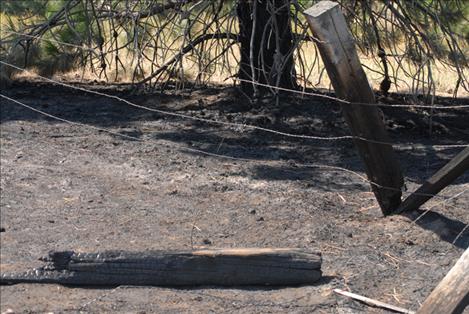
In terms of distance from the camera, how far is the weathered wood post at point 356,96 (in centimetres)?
488

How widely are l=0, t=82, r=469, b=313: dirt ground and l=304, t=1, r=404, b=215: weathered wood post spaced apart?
0.28 m

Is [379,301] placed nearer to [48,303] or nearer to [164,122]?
[48,303]

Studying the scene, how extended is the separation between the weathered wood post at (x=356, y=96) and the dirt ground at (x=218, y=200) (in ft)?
0.91

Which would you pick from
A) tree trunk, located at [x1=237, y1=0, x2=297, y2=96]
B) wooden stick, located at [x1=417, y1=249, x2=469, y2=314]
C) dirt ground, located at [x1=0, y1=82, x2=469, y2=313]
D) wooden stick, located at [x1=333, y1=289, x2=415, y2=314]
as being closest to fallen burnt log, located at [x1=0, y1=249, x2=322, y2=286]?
dirt ground, located at [x1=0, y1=82, x2=469, y2=313]

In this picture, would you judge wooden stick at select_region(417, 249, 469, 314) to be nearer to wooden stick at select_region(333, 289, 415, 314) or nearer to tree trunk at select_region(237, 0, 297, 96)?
wooden stick at select_region(333, 289, 415, 314)

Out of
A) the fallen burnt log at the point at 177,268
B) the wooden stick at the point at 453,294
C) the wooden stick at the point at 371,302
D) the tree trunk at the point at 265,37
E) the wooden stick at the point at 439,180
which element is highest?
the tree trunk at the point at 265,37

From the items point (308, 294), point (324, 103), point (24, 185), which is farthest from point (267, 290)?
point (324, 103)

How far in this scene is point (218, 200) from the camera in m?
6.14

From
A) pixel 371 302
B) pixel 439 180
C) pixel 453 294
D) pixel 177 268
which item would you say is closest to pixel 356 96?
pixel 439 180

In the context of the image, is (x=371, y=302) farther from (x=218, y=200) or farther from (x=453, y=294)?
(x=218, y=200)

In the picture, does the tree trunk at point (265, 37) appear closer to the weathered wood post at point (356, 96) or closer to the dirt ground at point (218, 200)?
the dirt ground at point (218, 200)

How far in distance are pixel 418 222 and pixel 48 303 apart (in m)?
2.23

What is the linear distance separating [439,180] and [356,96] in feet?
2.23

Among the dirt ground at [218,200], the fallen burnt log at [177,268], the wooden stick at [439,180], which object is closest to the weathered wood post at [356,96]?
the wooden stick at [439,180]
